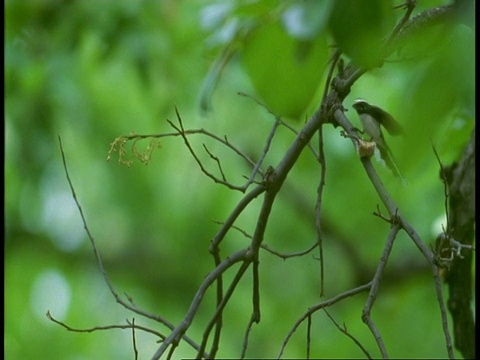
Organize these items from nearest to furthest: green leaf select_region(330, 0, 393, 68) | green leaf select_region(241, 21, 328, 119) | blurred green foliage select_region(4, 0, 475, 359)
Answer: green leaf select_region(330, 0, 393, 68) → green leaf select_region(241, 21, 328, 119) → blurred green foliage select_region(4, 0, 475, 359)

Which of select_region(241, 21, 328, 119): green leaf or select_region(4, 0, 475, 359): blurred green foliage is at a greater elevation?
select_region(4, 0, 475, 359): blurred green foliage

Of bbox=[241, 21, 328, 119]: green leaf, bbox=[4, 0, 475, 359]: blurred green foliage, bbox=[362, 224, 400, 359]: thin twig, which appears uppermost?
bbox=[4, 0, 475, 359]: blurred green foliage

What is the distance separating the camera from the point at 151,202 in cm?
296

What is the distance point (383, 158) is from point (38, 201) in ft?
6.87

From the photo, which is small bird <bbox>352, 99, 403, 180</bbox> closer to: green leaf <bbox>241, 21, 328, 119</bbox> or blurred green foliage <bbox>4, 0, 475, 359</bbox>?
green leaf <bbox>241, 21, 328, 119</bbox>

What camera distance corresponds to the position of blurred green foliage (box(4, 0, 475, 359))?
7.27ft

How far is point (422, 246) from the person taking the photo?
0.73 meters

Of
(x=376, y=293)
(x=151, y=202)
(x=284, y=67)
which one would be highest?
(x=151, y=202)

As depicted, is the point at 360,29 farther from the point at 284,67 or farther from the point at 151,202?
the point at 151,202

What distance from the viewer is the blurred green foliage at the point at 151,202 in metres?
2.21

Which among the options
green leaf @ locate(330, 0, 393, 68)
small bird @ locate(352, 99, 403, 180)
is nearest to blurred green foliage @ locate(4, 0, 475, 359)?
small bird @ locate(352, 99, 403, 180)

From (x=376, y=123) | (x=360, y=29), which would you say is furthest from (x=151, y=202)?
(x=360, y=29)

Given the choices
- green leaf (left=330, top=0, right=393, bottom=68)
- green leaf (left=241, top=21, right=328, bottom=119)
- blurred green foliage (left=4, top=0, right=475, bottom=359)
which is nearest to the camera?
green leaf (left=330, top=0, right=393, bottom=68)

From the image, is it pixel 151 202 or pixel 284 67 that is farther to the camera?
pixel 151 202
